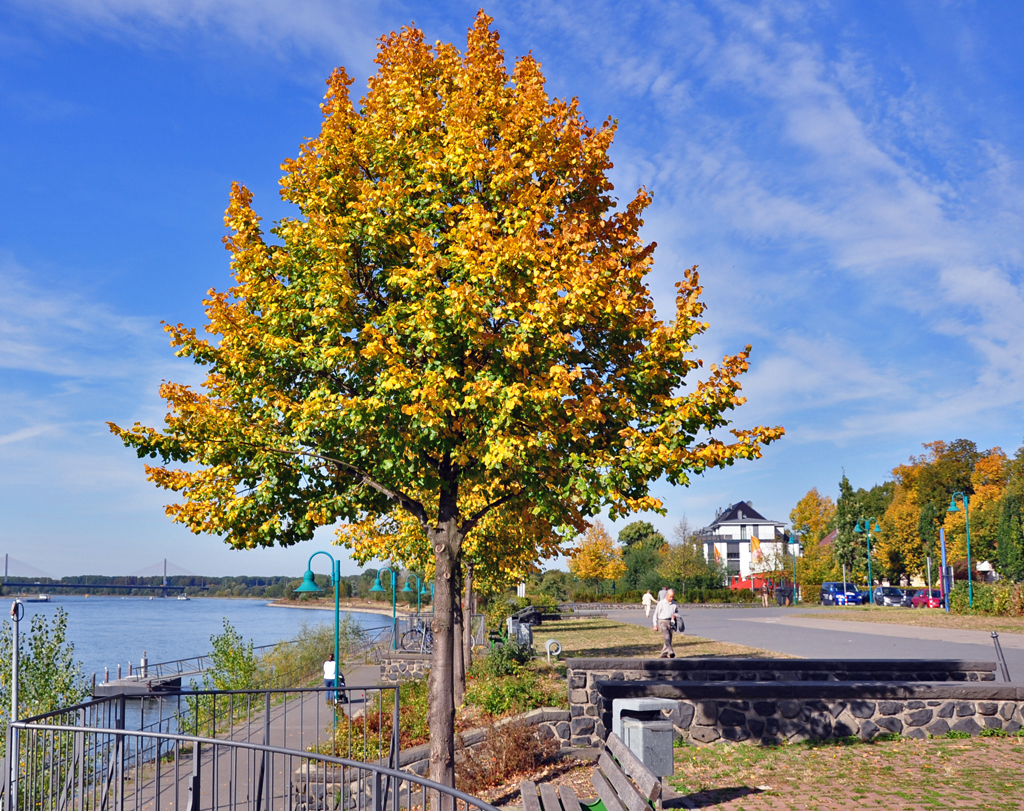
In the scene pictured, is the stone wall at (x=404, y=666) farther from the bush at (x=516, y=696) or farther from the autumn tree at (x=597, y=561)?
the autumn tree at (x=597, y=561)

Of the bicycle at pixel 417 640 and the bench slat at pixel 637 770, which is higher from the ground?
the bench slat at pixel 637 770

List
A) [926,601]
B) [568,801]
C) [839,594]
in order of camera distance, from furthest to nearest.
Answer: [839,594], [926,601], [568,801]

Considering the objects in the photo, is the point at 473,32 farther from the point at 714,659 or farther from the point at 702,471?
the point at 714,659

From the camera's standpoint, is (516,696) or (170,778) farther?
(170,778)

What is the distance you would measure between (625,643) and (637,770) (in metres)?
20.3

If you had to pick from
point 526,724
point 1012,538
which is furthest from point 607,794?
point 1012,538

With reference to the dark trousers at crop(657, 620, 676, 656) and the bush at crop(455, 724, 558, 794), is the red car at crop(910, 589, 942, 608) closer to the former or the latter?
the dark trousers at crop(657, 620, 676, 656)

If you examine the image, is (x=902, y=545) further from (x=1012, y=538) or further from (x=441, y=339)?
(x=441, y=339)

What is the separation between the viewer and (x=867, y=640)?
25078 millimetres

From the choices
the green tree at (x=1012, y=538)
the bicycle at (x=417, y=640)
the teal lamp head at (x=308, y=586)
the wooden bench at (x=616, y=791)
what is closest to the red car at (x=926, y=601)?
the green tree at (x=1012, y=538)

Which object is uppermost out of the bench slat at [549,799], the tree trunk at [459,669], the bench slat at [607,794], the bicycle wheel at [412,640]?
the bench slat at [607,794]

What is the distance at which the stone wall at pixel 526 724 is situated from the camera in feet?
36.6

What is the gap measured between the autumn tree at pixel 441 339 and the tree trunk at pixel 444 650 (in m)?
0.03

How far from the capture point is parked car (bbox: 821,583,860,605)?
197 feet
